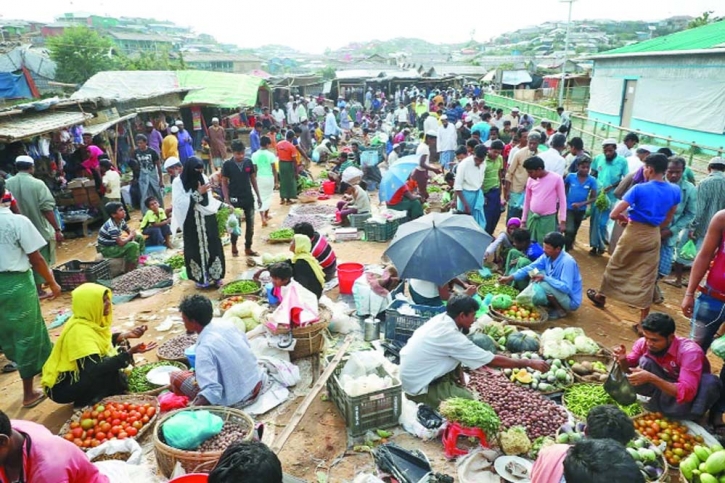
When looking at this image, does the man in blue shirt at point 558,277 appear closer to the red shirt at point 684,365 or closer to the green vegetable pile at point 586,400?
the green vegetable pile at point 586,400

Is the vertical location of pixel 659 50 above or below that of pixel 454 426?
above

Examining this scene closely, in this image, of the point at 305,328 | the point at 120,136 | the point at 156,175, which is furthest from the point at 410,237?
the point at 120,136

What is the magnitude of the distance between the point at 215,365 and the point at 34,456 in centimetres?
162

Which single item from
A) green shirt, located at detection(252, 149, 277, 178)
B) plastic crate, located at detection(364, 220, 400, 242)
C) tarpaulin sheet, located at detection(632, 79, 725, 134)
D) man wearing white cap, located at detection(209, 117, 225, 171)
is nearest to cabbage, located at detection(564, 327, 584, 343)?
plastic crate, located at detection(364, 220, 400, 242)

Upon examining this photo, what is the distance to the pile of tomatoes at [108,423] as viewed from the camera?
3799mm

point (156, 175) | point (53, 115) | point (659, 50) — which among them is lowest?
point (156, 175)

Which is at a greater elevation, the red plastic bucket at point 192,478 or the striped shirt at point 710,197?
the striped shirt at point 710,197

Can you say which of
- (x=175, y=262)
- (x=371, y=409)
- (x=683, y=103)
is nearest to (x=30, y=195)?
(x=175, y=262)

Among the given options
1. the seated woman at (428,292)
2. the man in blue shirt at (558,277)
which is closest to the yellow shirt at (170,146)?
the seated woman at (428,292)

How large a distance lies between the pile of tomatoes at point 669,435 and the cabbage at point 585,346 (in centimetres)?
100

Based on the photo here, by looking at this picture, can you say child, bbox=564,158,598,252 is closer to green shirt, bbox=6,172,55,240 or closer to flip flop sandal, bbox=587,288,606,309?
flip flop sandal, bbox=587,288,606,309

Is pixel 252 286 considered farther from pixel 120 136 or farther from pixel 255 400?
pixel 120 136

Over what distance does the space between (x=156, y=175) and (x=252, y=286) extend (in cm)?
477

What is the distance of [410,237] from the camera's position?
5.39 m
